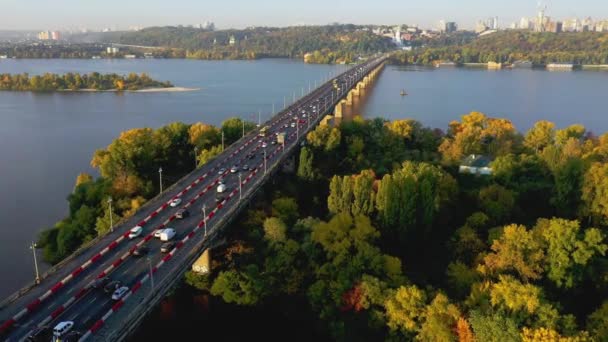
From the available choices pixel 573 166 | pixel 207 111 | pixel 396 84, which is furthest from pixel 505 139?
pixel 396 84

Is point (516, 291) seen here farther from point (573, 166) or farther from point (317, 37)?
point (317, 37)

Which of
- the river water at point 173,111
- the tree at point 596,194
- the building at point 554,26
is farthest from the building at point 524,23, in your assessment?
the tree at point 596,194

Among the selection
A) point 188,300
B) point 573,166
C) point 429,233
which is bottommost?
point 188,300

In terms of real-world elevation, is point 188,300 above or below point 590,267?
below

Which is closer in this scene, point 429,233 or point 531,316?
point 531,316

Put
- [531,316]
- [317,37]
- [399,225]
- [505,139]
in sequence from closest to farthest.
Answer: [531,316] → [399,225] → [505,139] → [317,37]

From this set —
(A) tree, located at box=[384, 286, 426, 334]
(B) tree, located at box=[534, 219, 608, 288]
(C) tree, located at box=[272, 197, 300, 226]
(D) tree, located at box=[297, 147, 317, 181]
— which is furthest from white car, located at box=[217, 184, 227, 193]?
(B) tree, located at box=[534, 219, 608, 288]

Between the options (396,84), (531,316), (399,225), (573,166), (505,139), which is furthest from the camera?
(396,84)
